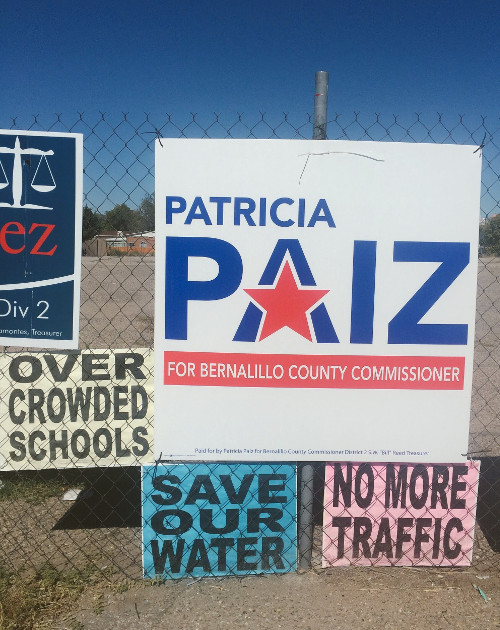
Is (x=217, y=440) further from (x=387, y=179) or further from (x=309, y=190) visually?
(x=387, y=179)

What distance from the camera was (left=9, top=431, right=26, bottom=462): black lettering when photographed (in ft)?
10.8

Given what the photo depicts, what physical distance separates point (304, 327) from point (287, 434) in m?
0.57

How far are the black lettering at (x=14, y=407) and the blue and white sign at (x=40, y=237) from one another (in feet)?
Result: 1.60

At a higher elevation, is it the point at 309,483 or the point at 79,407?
the point at 79,407

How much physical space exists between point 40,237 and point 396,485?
233 centimetres

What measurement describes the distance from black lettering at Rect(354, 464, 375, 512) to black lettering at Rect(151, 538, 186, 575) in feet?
3.26

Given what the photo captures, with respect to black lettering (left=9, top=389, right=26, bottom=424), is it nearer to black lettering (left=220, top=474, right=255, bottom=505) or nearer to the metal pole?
black lettering (left=220, top=474, right=255, bottom=505)

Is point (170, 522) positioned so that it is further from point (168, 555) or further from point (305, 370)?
point (305, 370)

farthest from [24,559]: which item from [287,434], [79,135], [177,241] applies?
[79,135]

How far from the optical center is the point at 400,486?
123 inches

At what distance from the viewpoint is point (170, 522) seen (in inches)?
121

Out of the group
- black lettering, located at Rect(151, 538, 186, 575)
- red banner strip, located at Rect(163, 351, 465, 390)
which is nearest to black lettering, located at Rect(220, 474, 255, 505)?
black lettering, located at Rect(151, 538, 186, 575)

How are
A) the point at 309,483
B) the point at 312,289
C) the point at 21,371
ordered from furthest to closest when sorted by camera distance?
the point at 21,371 < the point at 309,483 < the point at 312,289

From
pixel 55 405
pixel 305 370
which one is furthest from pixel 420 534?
pixel 55 405
